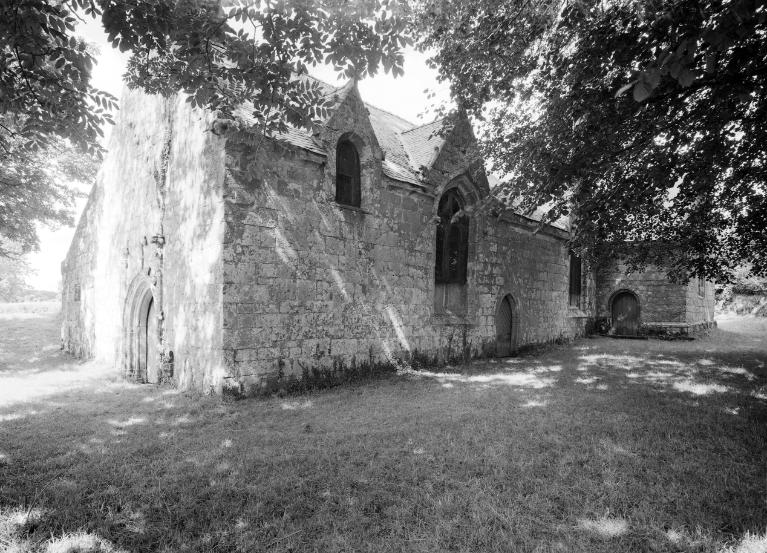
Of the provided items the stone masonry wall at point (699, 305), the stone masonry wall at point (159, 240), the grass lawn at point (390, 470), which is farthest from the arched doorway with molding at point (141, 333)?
the stone masonry wall at point (699, 305)

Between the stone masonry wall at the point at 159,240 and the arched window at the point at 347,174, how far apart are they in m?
2.81

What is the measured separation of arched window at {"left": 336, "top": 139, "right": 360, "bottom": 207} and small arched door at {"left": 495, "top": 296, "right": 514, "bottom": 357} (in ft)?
22.2

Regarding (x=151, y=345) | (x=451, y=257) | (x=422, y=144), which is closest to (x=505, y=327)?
(x=451, y=257)

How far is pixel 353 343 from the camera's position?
9805 millimetres

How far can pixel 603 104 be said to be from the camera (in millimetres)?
6547

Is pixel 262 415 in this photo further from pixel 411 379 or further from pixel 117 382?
pixel 117 382

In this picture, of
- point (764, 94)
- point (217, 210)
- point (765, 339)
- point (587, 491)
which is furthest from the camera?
point (765, 339)

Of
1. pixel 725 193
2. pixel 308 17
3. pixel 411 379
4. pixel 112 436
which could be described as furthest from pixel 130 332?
pixel 725 193

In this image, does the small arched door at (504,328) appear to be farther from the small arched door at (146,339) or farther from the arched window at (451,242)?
the small arched door at (146,339)

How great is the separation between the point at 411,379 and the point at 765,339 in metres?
19.0

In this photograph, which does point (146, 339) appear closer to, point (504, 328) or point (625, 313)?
point (504, 328)

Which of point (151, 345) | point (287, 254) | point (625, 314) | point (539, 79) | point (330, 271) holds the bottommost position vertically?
point (151, 345)

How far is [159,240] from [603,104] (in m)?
9.53

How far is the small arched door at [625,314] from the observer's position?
822 inches
